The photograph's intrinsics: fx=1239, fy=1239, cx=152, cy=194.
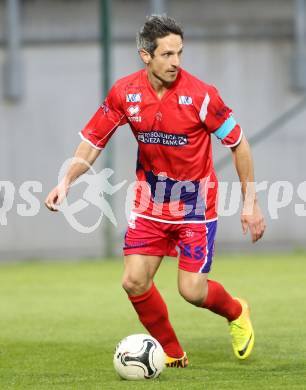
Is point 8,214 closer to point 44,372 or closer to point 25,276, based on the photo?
point 25,276

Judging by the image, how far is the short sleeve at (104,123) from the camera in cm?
713

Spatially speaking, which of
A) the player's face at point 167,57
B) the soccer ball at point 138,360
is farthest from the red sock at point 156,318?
the player's face at point 167,57

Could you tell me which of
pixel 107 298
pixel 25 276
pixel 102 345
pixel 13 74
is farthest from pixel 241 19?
pixel 102 345

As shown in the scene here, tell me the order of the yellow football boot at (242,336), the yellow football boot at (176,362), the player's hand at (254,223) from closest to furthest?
the player's hand at (254,223) → the yellow football boot at (176,362) → the yellow football boot at (242,336)

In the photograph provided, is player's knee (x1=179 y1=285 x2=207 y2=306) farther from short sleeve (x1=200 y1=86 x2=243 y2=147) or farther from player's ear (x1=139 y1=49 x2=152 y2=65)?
player's ear (x1=139 y1=49 x2=152 y2=65)

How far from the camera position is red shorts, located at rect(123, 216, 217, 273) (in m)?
7.07

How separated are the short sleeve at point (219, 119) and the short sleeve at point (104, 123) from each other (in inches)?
20.3

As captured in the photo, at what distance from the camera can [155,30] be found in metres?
6.86

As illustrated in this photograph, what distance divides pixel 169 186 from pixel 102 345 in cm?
151

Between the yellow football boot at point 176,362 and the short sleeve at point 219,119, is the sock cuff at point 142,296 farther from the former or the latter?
the short sleeve at point 219,119

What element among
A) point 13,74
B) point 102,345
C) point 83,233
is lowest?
point 83,233

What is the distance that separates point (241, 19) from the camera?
15844 millimetres

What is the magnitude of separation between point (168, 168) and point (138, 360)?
3.83 ft

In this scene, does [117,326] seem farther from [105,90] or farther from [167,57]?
[105,90]
